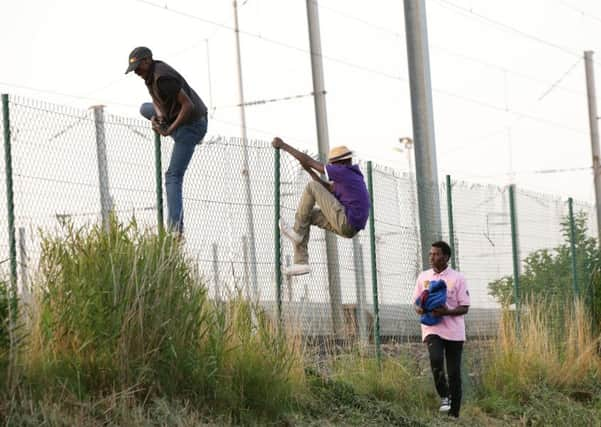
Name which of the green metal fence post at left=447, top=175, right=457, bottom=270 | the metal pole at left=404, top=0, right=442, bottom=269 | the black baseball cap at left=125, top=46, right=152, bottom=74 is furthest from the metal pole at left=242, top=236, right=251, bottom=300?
the green metal fence post at left=447, top=175, right=457, bottom=270

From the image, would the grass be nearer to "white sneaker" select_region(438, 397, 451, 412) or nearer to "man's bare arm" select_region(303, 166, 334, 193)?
"white sneaker" select_region(438, 397, 451, 412)

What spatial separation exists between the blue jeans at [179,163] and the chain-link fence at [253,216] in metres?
0.17

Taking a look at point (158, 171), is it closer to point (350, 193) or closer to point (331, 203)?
point (331, 203)

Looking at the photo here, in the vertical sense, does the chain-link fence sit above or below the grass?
above

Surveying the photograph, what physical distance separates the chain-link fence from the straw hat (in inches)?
24.3

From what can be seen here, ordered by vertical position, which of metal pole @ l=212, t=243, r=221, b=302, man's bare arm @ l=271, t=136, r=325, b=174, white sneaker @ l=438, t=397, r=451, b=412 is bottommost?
white sneaker @ l=438, t=397, r=451, b=412

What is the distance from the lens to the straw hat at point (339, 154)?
12.6m

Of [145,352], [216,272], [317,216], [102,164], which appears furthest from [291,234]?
[145,352]

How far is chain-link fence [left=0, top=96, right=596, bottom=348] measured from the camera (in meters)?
10.4

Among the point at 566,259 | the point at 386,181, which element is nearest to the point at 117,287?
the point at 386,181

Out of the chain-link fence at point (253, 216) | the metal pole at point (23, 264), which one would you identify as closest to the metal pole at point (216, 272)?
the chain-link fence at point (253, 216)

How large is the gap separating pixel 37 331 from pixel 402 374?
5256 mm

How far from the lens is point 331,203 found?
12.5 meters

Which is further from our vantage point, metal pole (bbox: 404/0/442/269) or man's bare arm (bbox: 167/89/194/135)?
metal pole (bbox: 404/0/442/269)
